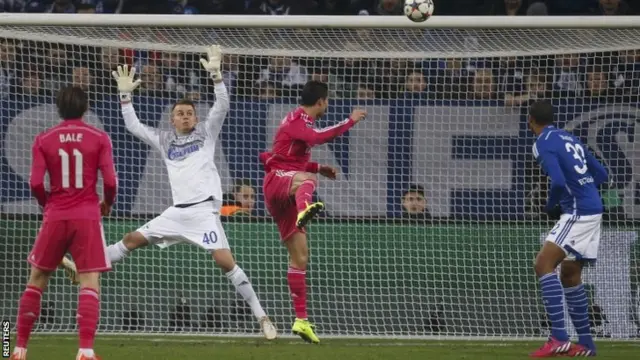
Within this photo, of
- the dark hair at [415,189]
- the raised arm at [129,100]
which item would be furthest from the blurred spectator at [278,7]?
the raised arm at [129,100]

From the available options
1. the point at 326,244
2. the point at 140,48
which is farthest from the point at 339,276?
the point at 140,48

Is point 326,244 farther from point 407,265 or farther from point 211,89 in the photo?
point 211,89

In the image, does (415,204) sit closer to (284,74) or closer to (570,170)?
(284,74)

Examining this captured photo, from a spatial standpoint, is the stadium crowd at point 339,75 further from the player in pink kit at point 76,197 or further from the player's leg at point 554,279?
the player in pink kit at point 76,197

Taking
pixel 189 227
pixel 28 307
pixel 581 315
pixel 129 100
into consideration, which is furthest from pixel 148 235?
pixel 581 315

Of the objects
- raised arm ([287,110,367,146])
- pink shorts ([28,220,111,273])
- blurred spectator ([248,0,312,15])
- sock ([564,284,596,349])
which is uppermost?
blurred spectator ([248,0,312,15])

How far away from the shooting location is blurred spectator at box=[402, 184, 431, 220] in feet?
42.2

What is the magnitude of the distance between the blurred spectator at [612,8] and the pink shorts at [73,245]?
7.47m

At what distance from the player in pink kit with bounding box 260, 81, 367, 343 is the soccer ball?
3.28 ft

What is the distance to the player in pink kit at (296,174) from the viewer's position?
11258 millimetres

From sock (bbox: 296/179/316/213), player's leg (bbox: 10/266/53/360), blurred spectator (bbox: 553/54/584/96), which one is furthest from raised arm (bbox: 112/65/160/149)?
blurred spectator (bbox: 553/54/584/96)

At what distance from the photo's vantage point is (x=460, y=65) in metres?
12.9

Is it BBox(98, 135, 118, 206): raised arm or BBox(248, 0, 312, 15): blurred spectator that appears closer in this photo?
BBox(98, 135, 118, 206): raised arm

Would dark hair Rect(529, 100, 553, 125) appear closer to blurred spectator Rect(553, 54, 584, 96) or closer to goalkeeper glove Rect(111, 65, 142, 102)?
blurred spectator Rect(553, 54, 584, 96)
